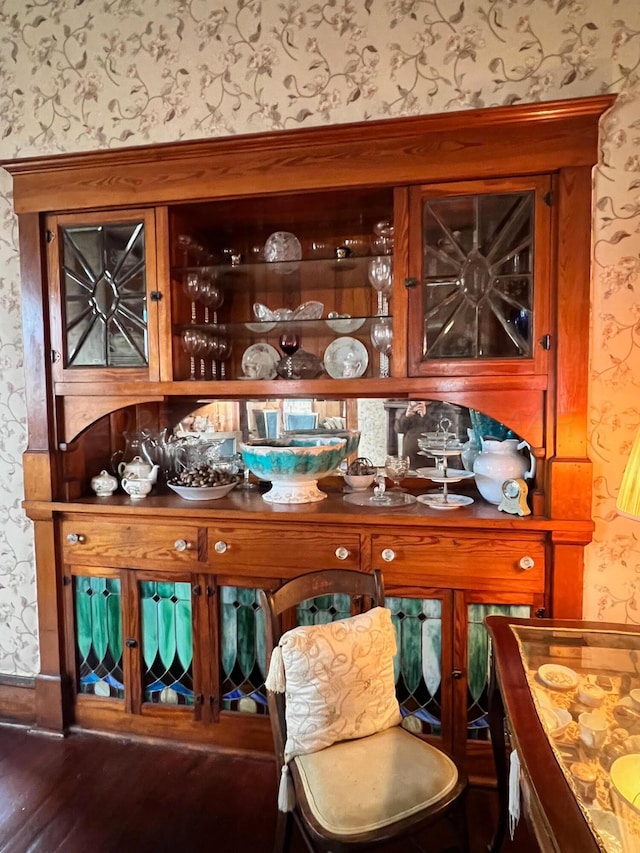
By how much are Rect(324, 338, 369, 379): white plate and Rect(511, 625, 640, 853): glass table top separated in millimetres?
1153

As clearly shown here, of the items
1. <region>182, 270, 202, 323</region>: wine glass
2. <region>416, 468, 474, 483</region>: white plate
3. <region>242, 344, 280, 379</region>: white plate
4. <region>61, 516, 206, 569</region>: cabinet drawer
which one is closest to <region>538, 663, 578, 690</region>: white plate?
<region>416, 468, 474, 483</region>: white plate

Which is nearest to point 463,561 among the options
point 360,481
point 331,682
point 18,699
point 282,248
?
point 360,481

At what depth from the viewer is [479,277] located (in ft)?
6.23

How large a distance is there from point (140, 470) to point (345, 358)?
97 cm

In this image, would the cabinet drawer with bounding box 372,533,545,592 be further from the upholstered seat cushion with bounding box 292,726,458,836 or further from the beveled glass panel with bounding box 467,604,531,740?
the upholstered seat cushion with bounding box 292,726,458,836

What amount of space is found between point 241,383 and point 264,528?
0.54m

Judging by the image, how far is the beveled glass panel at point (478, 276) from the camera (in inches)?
73.2

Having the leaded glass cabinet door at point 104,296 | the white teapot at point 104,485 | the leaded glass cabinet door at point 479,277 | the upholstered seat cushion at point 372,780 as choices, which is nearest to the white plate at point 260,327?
the leaded glass cabinet door at point 104,296

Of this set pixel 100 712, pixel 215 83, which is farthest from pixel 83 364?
pixel 100 712

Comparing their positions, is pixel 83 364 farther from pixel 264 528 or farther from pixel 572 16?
pixel 572 16

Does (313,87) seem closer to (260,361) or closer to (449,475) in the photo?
(260,361)

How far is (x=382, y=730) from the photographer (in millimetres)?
1506

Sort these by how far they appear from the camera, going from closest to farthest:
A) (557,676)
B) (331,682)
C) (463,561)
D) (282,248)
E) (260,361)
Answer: (557,676)
(331,682)
(463,561)
(282,248)
(260,361)

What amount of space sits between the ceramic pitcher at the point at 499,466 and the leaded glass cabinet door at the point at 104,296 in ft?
4.18
